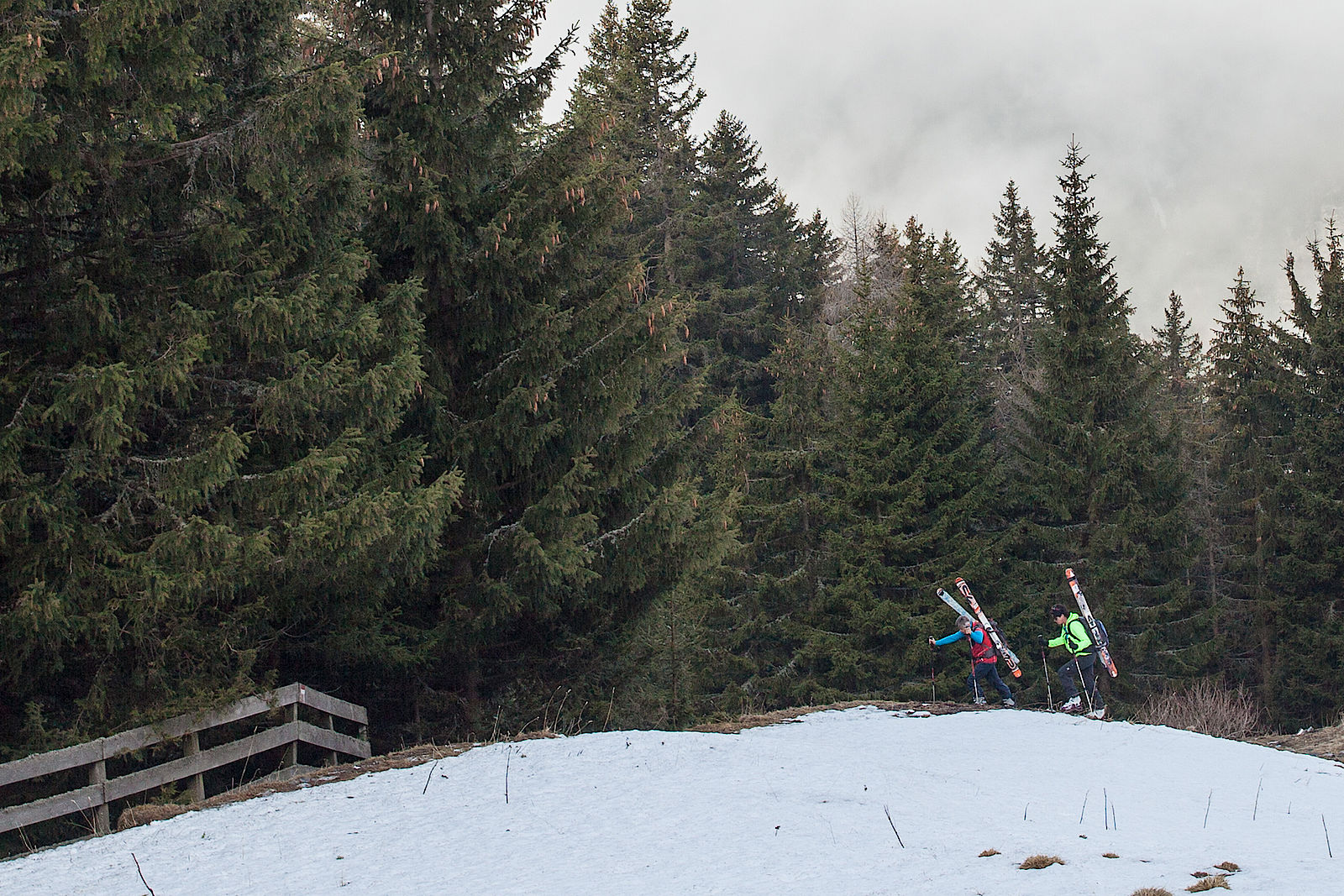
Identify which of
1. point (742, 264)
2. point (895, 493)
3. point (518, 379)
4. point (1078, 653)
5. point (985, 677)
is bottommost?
point (985, 677)

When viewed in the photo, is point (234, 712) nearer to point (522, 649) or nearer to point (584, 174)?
point (522, 649)

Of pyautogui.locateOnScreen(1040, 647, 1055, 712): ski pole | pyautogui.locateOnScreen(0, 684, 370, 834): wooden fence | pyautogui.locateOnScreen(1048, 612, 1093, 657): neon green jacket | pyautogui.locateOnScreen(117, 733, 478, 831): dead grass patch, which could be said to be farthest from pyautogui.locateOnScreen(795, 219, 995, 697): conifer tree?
pyautogui.locateOnScreen(0, 684, 370, 834): wooden fence

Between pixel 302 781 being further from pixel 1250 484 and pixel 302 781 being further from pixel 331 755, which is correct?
pixel 1250 484

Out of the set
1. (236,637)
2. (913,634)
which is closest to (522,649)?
(236,637)

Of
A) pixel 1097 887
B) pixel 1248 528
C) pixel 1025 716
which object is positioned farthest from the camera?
pixel 1248 528

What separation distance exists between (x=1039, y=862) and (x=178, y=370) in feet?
22.2

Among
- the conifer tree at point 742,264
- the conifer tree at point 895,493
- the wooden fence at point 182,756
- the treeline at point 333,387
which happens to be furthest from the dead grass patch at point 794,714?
the conifer tree at point 742,264

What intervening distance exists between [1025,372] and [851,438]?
1403 cm

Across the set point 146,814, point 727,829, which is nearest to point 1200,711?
point 727,829

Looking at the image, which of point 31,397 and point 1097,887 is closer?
point 1097,887

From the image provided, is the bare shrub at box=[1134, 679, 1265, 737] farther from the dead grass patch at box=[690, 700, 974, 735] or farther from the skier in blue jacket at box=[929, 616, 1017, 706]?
the dead grass patch at box=[690, 700, 974, 735]

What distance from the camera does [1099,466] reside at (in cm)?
Answer: 2791

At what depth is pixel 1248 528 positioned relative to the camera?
108ft

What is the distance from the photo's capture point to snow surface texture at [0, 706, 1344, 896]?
597 cm
